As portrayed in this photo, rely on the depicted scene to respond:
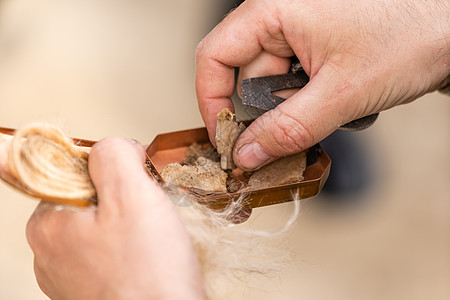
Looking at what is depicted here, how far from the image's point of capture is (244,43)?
2.72ft

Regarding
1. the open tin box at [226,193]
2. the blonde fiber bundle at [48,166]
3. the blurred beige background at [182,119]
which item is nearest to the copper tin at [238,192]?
the open tin box at [226,193]

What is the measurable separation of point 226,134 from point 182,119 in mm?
673

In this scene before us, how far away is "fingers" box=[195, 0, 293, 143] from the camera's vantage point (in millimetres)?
810

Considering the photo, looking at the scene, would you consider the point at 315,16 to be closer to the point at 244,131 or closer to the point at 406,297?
the point at 244,131

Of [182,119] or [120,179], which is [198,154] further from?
[182,119]

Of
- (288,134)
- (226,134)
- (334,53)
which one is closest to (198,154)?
(226,134)

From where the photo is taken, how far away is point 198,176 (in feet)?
2.52

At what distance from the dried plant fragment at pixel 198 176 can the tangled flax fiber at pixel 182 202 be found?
80mm

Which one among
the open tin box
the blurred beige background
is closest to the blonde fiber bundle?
the open tin box

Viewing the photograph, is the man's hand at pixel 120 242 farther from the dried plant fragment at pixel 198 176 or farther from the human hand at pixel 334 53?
the human hand at pixel 334 53

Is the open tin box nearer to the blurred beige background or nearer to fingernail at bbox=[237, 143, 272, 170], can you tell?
fingernail at bbox=[237, 143, 272, 170]

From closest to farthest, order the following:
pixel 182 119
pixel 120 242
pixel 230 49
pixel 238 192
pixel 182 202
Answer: pixel 120 242, pixel 182 202, pixel 238 192, pixel 230 49, pixel 182 119

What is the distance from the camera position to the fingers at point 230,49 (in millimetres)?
810

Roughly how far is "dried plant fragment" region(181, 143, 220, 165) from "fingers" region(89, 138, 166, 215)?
0.31m
